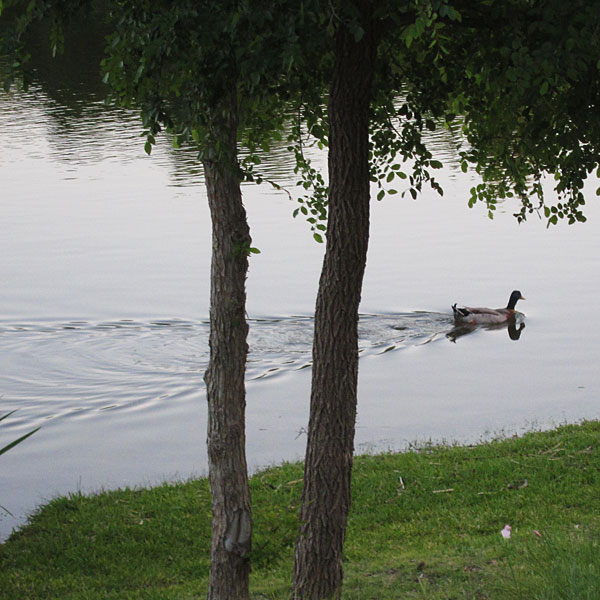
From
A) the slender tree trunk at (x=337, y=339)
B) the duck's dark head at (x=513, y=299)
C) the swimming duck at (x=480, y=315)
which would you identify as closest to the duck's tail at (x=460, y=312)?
the swimming duck at (x=480, y=315)

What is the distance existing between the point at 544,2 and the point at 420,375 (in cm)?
978

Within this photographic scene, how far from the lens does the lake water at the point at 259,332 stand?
11234 mm

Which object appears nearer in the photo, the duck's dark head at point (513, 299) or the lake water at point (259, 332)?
the lake water at point (259, 332)

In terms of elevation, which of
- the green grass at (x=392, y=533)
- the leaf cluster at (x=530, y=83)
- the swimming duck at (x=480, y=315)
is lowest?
the green grass at (x=392, y=533)

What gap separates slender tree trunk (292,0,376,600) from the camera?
17.1 feet

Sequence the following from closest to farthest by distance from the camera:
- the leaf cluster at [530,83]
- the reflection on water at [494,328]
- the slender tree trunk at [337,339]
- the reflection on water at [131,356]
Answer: the leaf cluster at [530,83] → the slender tree trunk at [337,339] → the reflection on water at [131,356] → the reflection on water at [494,328]

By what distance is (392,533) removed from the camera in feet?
24.5

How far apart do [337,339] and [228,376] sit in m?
0.65

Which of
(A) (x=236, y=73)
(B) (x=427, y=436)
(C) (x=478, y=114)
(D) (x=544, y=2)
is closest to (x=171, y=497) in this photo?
(B) (x=427, y=436)

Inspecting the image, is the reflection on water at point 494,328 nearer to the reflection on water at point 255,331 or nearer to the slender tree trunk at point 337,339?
the reflection on water at point 255,331

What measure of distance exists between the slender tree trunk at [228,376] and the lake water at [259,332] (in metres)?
3.81

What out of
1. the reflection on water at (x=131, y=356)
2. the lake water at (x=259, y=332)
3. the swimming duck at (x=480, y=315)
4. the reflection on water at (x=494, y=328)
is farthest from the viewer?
the swimming duck at (x=480, y=315)

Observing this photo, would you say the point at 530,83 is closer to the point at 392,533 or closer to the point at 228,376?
the point at 228,376

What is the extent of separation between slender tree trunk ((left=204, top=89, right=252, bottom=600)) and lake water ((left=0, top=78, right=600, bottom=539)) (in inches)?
150
